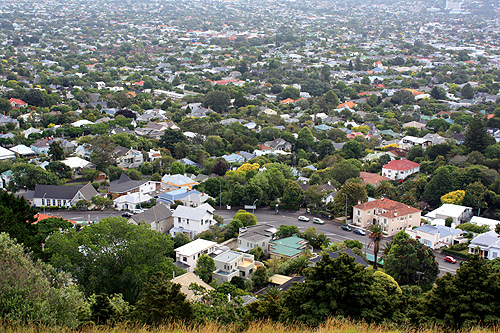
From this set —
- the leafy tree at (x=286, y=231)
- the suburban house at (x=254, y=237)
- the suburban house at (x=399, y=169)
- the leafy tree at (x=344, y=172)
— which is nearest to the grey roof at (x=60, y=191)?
the suburban house at (x=254, y=237)

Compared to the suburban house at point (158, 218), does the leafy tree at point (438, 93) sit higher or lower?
lower

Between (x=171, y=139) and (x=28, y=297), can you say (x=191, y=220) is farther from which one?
(x=171, y=139)

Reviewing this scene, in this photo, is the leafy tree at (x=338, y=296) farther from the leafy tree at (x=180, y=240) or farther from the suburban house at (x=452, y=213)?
the suburban house at (x=452, y=213)

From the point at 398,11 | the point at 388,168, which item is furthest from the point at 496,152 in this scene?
the point at 398,11

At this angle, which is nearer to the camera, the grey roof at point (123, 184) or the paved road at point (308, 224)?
→ the paved road at point (308, 224)

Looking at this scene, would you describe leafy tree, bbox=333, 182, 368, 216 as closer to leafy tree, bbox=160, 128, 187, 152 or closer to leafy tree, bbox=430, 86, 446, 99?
leafy tree, bbox=160, 128, 187, 152

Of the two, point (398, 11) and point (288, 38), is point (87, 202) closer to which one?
point (288, 38)

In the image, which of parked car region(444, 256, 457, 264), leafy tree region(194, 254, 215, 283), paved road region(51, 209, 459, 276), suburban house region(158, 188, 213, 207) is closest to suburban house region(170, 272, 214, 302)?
leafy tree region(194, 254, 215, 283)
